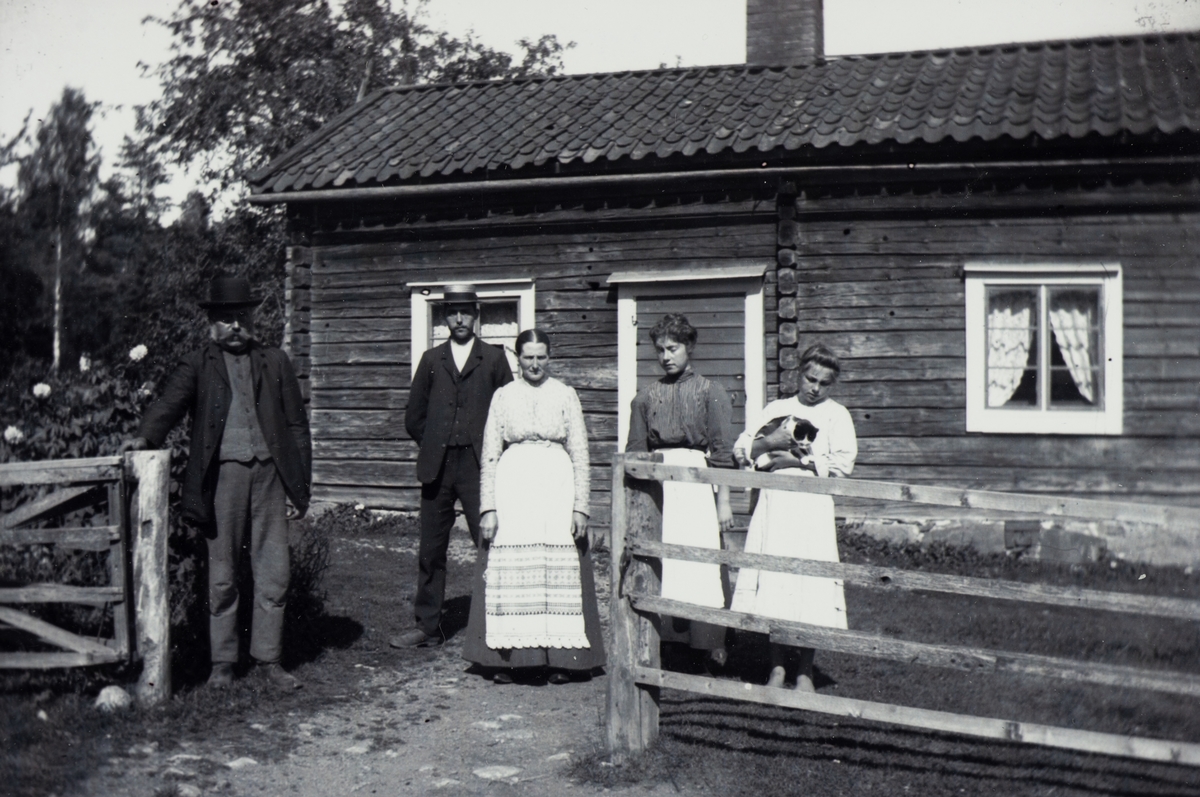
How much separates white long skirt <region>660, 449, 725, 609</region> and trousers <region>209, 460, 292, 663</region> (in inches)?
73.3

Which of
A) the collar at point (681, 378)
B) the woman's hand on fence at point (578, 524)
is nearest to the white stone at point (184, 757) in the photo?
the woman's hand on fence at point (578, 524)

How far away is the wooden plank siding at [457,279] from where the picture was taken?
10.4 meters

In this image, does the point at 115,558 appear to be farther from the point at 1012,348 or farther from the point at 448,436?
the point at 1012,348

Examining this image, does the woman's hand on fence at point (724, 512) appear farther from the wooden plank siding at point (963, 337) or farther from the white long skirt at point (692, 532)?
the wooden plank siding at point (963, 337)

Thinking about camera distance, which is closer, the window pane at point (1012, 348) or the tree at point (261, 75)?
the window pane at point (1012, 348)

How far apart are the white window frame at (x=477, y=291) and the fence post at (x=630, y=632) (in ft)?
21.4

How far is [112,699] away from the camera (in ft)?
15.6

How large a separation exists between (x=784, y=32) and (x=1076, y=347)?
5.09 metres

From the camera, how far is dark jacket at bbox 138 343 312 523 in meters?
5.02

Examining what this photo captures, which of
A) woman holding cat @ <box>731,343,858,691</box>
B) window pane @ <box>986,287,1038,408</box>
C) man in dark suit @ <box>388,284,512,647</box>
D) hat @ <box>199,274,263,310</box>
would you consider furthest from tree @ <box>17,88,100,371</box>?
woman holding cat @ <box>731,343,858,691</box>

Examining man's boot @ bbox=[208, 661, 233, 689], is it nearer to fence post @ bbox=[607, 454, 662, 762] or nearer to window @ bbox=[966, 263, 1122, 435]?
fence post @ bbox=[607, 454, 662, 762]

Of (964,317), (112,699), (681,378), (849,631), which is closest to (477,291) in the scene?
(964,317)

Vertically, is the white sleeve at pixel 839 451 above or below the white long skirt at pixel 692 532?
above

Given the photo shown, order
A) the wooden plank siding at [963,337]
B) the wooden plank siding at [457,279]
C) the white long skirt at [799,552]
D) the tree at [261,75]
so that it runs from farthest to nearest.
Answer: the tree at [261,75]
the wooden plank siding at [457,279]
the wooden plank siding at [963,337]
the white long skirt at [799,552]
